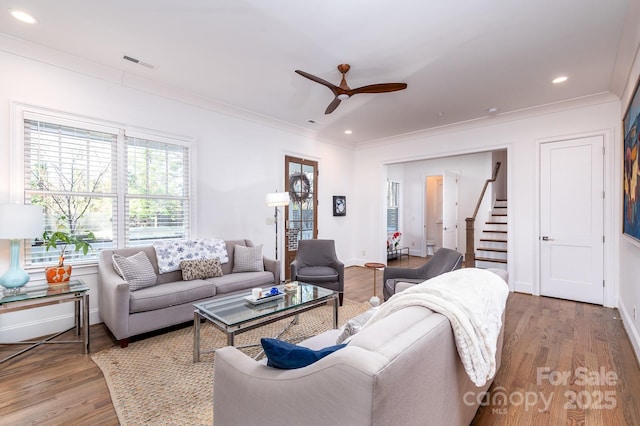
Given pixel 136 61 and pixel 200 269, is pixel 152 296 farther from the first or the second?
pixel 136 61

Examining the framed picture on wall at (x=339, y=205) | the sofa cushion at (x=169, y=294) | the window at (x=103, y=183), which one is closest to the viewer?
the sofa cushion at (x=169, y=294)

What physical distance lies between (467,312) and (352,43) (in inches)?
98.0

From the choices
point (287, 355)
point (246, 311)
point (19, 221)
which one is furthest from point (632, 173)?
point (19, 221)

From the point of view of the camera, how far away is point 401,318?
1135mm

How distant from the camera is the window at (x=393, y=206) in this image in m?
8.02

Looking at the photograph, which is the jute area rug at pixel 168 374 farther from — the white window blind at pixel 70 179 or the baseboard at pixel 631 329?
the baseboard at pixel 631 329

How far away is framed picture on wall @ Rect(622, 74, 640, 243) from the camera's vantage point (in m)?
2.53

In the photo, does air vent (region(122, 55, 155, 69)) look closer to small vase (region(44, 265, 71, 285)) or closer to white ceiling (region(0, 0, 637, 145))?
white ceiling (region(0, 0, 637, 145))

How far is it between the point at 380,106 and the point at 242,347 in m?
3.58

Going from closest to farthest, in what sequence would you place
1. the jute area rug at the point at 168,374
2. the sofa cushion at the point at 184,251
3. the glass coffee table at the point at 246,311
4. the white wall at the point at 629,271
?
the jute area rug at the point at 168,374 < the glass coffee table at the point at 246,311 < the white wall at the point at 629,271 < the sofa cushion at the point at 184,251

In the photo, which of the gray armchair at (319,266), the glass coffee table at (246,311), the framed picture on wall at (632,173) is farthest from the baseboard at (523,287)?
the glass coffee table at (246,311)

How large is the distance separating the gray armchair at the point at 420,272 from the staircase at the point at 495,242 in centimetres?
261

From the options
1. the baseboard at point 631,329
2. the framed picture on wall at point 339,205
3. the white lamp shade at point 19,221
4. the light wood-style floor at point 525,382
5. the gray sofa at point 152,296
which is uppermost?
the framed picture on wall at point 339,205

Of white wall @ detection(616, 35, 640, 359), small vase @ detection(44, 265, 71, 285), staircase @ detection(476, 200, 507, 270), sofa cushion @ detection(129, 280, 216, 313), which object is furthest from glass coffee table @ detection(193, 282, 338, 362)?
staircase @ detection(476, 200, 507, 270)
